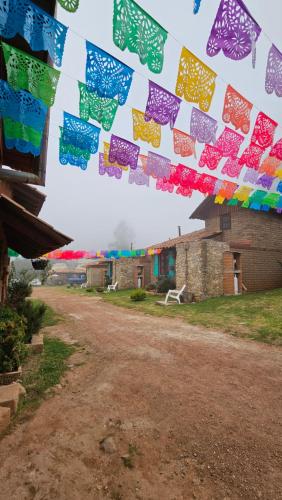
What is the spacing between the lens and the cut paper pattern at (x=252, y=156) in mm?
7008

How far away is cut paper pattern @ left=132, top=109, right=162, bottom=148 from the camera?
562 centimetres

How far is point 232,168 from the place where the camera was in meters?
7.95

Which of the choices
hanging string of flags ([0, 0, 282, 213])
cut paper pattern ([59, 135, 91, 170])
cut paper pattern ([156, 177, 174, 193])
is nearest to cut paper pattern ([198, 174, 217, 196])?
cut paper pattern ([156, 177, 174, 193])

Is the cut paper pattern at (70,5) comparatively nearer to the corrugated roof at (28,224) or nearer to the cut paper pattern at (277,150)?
the corrugated roof at (28,224)

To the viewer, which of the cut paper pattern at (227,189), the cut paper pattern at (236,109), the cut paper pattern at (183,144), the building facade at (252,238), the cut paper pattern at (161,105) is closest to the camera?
the cut paper pattern at (161,105)

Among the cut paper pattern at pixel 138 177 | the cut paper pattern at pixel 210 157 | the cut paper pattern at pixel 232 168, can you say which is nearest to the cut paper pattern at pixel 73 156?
the cut paper pattern at pixel 138 177

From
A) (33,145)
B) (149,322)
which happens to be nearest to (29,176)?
(33,145)

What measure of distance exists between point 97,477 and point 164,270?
19.3 metres

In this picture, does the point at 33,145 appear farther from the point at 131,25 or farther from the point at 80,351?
the point at 80,351

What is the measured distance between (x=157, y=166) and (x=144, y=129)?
2.05 m

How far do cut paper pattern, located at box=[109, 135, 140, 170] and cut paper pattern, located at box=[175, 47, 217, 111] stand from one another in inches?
96.0

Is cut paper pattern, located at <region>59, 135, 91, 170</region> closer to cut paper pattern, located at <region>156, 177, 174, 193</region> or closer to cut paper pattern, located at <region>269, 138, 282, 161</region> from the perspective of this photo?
cut paper pattern, located at <region>156, 177, 174, 193</region>

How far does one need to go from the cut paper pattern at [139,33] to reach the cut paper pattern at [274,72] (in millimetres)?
2226

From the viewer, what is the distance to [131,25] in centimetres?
343
